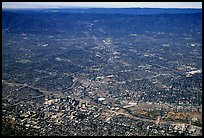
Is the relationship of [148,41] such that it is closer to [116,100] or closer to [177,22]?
[177,22]

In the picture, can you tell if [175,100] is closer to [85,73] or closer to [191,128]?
[191,128]

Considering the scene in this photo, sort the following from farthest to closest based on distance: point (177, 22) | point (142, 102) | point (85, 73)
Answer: point (177, 22), point (85, 73), point (142, 102)

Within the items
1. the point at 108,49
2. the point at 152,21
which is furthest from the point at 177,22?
the point at 108,49

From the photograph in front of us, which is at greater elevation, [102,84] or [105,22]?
[102,84]

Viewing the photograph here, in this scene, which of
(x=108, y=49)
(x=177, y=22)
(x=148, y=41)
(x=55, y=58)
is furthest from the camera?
(x=177, y=22)

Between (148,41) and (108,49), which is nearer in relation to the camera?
(108,49)

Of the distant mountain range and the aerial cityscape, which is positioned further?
the distant mountain range

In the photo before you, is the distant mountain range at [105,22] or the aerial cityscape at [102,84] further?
the distant mountain range at [105,22]

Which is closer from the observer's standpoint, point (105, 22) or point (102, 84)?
point (102, 84)
